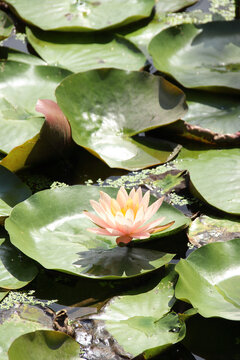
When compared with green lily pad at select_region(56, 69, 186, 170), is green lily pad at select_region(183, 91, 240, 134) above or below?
below

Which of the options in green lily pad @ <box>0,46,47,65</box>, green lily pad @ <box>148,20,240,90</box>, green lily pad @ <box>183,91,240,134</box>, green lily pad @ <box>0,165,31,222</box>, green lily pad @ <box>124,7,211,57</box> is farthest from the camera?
green lily pad @ <box>124,7,211,57</box>

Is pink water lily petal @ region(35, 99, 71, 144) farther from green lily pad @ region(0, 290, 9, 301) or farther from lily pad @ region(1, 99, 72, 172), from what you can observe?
green lily pad @ region(0, 290, 9, 301)

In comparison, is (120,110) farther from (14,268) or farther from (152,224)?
(14,268)

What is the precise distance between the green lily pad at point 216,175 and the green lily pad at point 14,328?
2.96ft

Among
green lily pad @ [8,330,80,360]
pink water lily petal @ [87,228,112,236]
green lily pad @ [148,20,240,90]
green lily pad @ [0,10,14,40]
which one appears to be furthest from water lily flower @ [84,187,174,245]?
green lily pad @ [0,10,14,40]

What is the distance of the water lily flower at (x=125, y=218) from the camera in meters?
1.95

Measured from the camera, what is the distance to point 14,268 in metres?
2.07

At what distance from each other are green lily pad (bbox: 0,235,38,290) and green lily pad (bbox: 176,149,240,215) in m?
0.79

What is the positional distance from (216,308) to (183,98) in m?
1.23

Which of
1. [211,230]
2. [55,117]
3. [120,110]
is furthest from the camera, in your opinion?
[120,110]

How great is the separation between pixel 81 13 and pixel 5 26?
476 millimetres

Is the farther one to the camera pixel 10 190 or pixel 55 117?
pixel 55 117

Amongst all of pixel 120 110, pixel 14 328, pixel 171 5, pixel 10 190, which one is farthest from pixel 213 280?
pixel 171 5

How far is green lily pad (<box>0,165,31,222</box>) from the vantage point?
7.59ft
